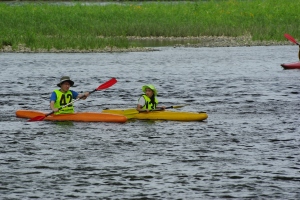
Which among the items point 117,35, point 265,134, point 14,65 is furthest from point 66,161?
point 117,35

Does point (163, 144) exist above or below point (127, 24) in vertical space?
below

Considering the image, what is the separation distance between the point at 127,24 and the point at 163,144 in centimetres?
3067

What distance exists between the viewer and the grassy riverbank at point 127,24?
4262cm

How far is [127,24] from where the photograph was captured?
47812mm

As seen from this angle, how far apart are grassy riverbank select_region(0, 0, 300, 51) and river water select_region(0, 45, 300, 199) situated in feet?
34.8

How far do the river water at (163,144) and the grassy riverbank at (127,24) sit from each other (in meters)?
10.6

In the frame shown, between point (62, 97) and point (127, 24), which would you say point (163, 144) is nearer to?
point (62, 97)

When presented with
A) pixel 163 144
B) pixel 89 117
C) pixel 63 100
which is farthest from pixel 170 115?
pixel 163 144

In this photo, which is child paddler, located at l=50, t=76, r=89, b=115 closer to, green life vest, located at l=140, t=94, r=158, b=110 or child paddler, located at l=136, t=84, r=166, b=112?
child paddler, located at l=136, t=84, r=166, b=112

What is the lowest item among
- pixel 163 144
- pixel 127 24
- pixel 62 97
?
pixel 163 144

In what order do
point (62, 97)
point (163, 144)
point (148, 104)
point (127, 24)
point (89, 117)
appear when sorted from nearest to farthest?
point (163, 144)
point (89, 117)
point (62, 97)
point (148, 104)
point (127, 24)

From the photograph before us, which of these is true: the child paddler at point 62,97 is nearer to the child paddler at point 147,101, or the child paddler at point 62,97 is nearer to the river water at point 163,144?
the river water at point 163,144

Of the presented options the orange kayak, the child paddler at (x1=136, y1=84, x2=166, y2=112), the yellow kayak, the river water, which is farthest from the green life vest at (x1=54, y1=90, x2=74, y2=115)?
the child paddler at (x1=136, y1=84, x2=166, y2=112)

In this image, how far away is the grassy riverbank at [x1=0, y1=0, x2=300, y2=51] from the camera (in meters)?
42.6
